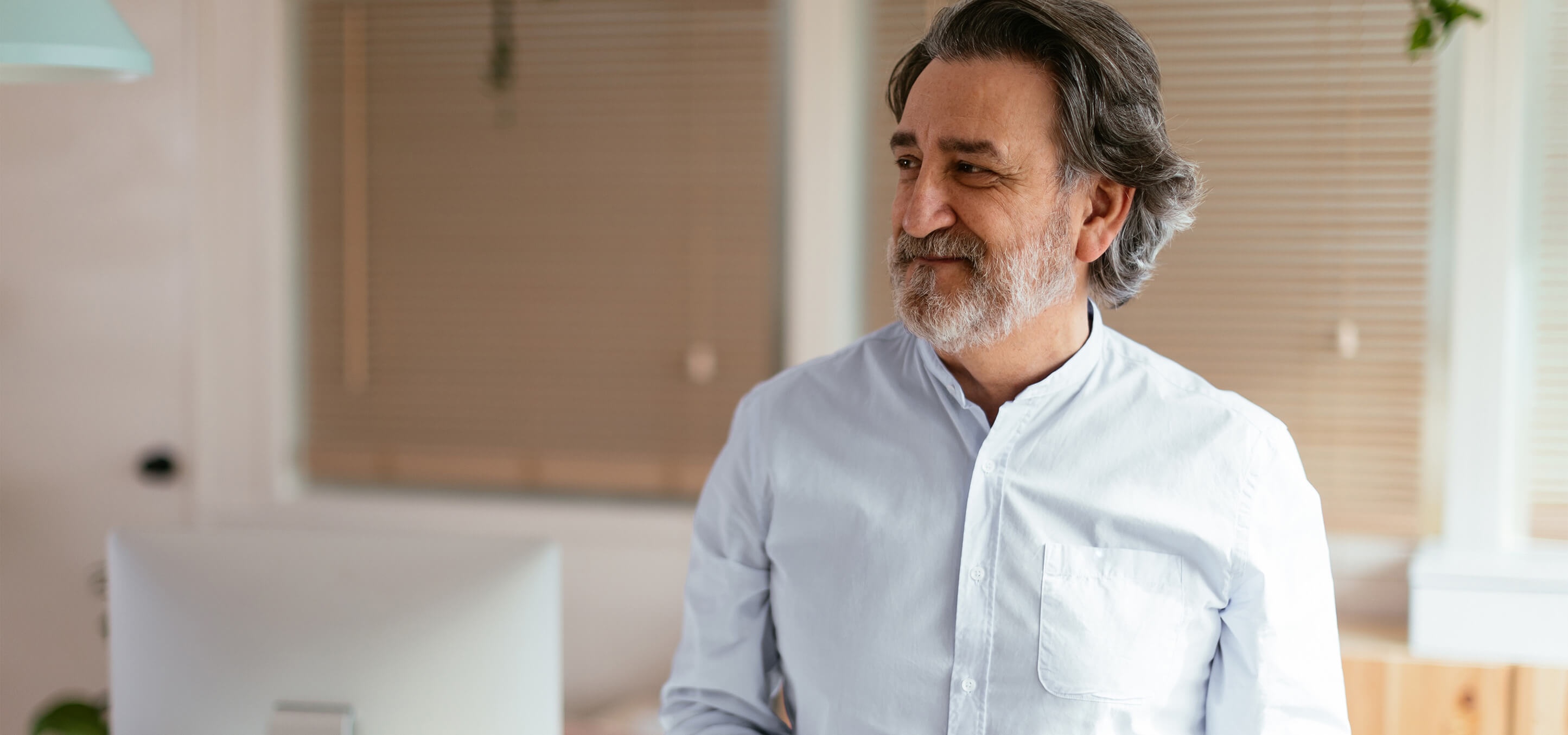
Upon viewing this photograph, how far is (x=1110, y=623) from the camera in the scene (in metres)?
1.25

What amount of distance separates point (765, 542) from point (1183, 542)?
0.45 meters

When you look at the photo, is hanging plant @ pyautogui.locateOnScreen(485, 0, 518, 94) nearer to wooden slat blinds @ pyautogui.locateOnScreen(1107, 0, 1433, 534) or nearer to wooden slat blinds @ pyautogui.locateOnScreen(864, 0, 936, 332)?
wooden slat blinds @ pyautogui.locateOnScreen(864, 0, 936, 332)

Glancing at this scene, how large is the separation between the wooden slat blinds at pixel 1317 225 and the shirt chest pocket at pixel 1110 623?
1.26 metres

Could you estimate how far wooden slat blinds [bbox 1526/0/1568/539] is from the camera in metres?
2.25

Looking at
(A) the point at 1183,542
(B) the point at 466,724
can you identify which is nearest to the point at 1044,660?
(A) the point at 1183,542

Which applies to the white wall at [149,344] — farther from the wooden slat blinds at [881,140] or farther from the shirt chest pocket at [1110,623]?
the shirt chest pocket at [1110,623]

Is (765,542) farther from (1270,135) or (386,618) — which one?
(1270,135)

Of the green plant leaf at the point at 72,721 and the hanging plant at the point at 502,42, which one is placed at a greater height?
the hanging plant at the point at 502,42

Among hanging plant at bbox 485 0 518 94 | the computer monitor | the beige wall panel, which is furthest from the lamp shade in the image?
the beige wall panel

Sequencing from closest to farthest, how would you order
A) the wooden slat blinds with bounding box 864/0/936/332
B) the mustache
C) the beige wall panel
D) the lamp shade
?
the mustache, the lamp shade, the beige wall panel, the wooden slat blinds with bounding box 864/0/936/332

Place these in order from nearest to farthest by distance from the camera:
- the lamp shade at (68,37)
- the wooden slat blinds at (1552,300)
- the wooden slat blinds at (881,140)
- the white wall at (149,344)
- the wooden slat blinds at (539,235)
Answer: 1. the lamp shade at (68,37)
2. the wooden slat blinds at (1552,300)
3. the wooden slat blinds at (881,140)
4. the wooden slat blinds at (539,235)
5. the white wall at (149,344)

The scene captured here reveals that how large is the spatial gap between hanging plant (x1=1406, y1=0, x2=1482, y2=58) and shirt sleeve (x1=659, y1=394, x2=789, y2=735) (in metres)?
1.40

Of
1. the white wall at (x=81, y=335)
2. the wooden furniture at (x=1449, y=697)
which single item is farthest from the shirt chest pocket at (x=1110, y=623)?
the white wall at (x=81, y=335)

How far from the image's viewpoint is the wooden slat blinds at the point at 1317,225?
232cm
